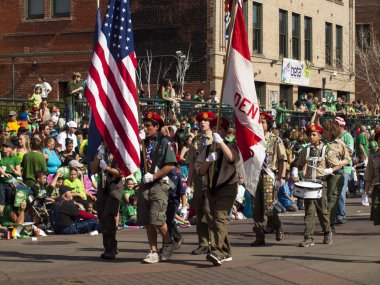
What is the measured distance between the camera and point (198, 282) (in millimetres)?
10844

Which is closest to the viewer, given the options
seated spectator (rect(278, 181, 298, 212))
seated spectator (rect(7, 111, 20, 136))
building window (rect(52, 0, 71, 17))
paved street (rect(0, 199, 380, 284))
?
paved street (rect(0, 199, 380, 284))

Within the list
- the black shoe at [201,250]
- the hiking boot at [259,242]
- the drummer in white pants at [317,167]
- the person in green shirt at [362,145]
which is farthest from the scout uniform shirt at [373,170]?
the person in green shirt at [362,145]

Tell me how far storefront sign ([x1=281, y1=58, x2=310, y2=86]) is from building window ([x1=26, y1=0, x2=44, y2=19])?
32.9 ft

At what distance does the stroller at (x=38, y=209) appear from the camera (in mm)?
16812

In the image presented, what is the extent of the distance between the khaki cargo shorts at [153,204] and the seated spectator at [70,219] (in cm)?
430

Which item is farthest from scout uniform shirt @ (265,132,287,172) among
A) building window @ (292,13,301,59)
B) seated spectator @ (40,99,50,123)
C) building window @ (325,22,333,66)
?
building window @ (325,22,333,66)

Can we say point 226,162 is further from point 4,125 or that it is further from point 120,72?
point 4,125

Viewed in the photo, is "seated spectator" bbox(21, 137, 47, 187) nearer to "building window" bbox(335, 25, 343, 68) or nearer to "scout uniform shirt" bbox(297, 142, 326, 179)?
"scout uniform shirt" bbox(297, 142, 326, 179)

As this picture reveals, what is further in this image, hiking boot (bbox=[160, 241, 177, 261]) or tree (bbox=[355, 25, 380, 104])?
tree (bbox=[355, 25, 380, 104])

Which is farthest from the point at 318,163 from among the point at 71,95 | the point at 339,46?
the point at 339,46

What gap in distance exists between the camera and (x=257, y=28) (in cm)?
3597

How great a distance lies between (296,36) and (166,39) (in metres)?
7.27

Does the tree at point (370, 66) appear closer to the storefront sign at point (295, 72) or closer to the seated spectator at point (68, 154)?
the storefront sign at point (295, 72)

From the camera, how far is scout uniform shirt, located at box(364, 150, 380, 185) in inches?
544
